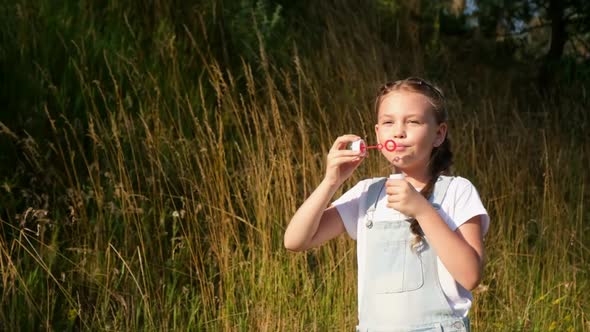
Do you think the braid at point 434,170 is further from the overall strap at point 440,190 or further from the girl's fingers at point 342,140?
the girl's fingers at point 342,140

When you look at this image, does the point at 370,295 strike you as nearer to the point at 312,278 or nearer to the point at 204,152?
the point at 312,278

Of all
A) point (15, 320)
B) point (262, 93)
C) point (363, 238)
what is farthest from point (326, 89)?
point (363, 238)

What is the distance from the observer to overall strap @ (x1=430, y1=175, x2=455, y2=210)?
2131 millimetres

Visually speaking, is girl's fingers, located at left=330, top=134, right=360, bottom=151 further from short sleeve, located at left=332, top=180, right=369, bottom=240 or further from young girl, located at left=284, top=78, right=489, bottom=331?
short sleeve, located at left=332, top=180, right=369, bottom=240

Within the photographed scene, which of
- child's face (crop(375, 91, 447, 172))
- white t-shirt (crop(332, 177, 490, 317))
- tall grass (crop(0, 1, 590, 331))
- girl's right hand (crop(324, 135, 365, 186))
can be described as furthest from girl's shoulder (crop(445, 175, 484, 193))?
tall grass (crop(0, 1, 590, 331))

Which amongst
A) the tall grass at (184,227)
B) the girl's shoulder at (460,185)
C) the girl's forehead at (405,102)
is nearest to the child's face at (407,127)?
the girl's forehead at (405,102)

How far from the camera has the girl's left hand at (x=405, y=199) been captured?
6.50 feet

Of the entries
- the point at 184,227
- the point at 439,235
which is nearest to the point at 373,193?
the point at 439,235

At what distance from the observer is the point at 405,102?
2.16 meters

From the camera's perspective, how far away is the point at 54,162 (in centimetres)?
434

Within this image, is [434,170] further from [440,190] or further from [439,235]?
[439,235]

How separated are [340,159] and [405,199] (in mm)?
235

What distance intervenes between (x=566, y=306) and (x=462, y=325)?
221cm

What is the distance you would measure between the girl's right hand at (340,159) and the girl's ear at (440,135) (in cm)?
21
